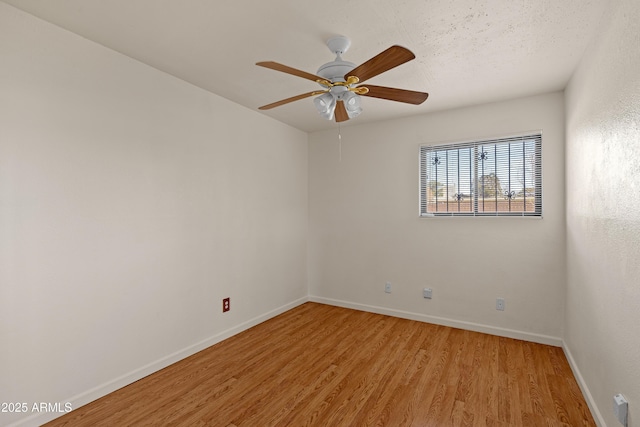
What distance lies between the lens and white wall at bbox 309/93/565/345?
10.1ft

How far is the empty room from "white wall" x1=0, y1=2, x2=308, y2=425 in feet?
0.05

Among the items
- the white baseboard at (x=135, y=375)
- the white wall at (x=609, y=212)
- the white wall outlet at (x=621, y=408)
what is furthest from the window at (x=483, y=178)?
the white baseboard at (x=135, y=375)

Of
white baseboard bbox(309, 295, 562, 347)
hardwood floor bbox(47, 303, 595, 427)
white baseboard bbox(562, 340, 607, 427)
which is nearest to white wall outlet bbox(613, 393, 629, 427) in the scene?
white baseboard bbox(562, 340, 607, 427)

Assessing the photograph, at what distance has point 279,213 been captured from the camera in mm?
4055

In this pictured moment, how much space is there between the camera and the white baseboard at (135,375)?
191 cm

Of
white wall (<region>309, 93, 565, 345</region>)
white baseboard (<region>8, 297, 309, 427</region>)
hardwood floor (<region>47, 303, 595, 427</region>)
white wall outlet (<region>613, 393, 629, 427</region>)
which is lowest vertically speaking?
hardwood floor (<region>47, 303, 595, 427</region>)

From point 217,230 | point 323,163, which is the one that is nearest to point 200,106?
point 217,230

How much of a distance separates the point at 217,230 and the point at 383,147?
224 centimetres

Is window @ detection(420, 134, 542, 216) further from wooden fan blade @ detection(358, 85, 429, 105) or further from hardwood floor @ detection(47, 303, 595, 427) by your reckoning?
wooden fan blade @ detection(358, 85, 429, 105)

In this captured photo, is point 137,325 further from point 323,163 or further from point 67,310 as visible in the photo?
point 323,163

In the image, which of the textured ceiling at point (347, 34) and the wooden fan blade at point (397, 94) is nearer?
the textured ceiling at point (347, 34)

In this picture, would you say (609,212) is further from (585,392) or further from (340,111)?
(340,111)

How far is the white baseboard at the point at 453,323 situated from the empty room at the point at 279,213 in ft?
0.07

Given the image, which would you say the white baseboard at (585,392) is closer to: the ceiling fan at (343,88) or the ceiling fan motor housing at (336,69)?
the ceiling fan at (343,88)
